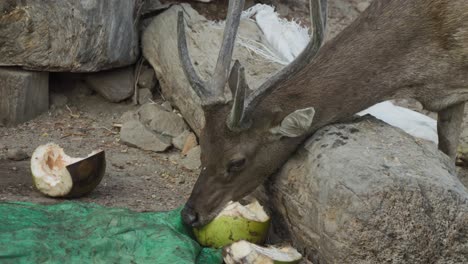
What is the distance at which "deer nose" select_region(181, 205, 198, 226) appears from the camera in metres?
5.22

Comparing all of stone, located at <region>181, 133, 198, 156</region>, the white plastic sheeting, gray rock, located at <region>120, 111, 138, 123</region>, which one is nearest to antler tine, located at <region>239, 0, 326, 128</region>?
the white plastic sheeting

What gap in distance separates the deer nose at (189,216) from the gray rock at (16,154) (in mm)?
1670

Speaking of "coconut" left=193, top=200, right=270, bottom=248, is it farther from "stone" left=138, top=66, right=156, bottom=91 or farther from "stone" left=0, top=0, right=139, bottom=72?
"stone" left=138, top=66, right=156, bottom=91

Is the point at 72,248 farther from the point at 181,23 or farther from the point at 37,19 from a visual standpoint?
the point at 37,19

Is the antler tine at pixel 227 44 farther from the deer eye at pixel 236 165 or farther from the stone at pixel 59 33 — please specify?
the stone at pixel 59 33

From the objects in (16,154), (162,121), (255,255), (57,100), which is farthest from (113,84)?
(255,255)

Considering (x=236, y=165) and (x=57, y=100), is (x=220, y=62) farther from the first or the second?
(x=57, y=100)

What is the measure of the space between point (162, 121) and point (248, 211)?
2.44 meters

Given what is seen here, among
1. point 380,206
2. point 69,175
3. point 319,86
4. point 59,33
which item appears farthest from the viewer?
point 59,33

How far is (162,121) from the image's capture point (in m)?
7.43

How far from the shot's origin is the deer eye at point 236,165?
5.48 m

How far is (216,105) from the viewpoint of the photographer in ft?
17.7

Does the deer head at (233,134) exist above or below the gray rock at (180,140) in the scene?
above

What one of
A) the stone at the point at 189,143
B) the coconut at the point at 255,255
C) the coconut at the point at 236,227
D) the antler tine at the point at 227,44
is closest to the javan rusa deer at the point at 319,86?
the antler tine at the point at 227,44
